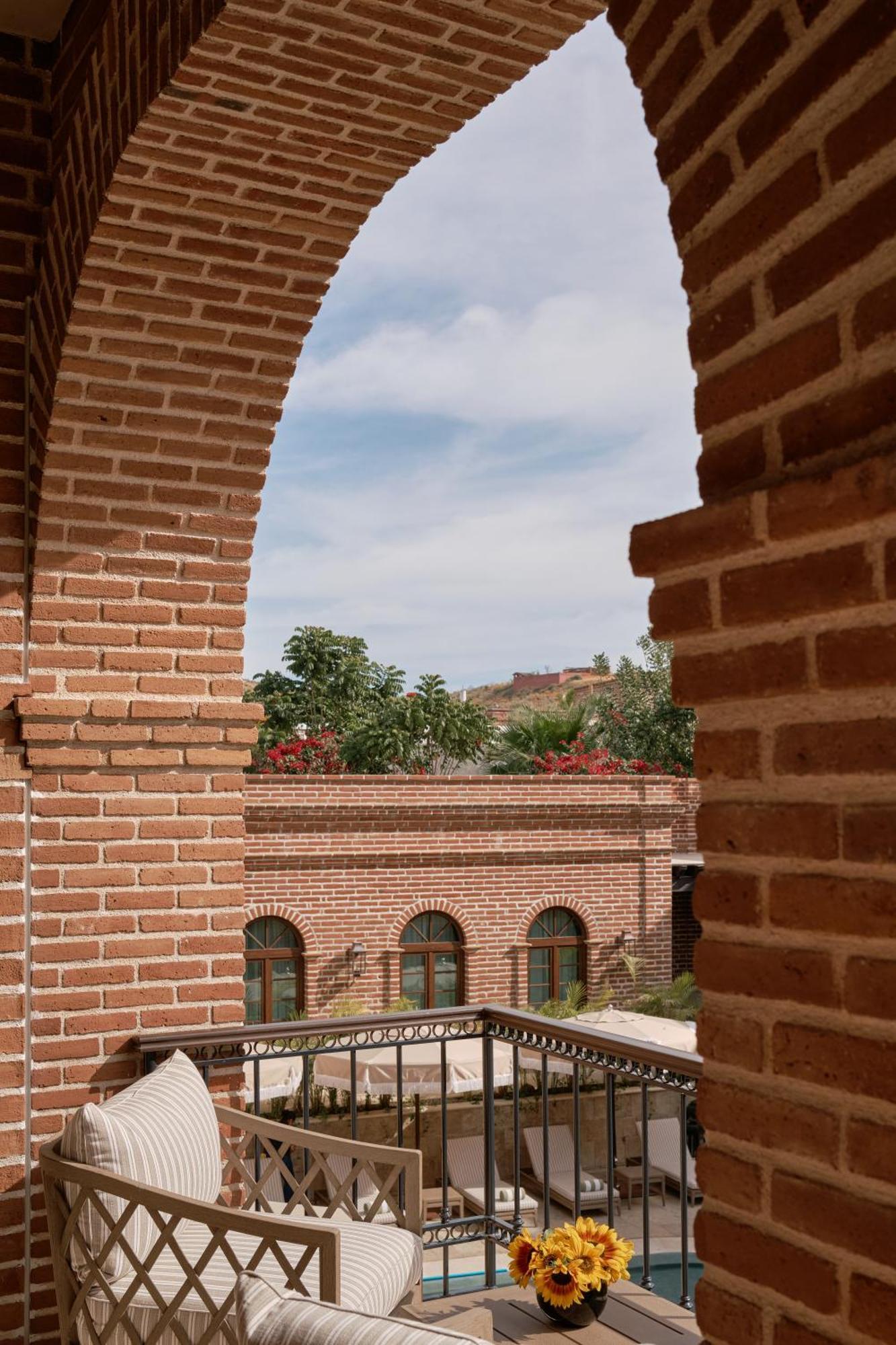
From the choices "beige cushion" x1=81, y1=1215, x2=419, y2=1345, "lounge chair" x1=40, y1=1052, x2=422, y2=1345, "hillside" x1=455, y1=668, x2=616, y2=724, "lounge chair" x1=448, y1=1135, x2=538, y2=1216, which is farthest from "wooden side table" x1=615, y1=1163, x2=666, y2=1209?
"hillside" x1=455, y1=668, x2=616, y2=724

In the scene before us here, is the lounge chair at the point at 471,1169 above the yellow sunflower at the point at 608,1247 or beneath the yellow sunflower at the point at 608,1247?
beneath

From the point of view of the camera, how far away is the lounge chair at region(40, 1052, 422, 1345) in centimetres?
246

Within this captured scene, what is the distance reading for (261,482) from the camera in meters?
3.63

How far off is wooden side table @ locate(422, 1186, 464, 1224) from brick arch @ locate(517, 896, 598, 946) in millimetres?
3804

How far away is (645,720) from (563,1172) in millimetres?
14262

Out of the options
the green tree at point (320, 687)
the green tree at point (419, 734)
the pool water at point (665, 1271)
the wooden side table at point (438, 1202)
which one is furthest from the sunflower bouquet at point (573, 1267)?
the green tree at point (320, 687)

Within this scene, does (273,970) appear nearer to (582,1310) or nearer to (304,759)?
(304,759)

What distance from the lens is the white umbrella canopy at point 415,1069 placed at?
1133cm

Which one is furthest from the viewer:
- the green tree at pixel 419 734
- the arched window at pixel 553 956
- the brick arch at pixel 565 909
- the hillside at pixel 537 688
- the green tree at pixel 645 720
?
the hillside at pixel 537 688

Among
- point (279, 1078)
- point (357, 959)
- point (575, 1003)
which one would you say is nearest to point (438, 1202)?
point (279, 1078)

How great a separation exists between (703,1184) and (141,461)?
2.73 m

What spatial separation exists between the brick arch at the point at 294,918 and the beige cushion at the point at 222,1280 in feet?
35.9

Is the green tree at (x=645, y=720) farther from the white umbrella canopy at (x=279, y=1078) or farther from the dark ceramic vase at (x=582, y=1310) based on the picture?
the dark ceramic vase at (x=582, y=1310)

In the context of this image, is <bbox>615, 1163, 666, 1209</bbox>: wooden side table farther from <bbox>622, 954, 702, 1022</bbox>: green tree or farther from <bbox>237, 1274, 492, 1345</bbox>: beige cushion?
<bbox>237, 1274, 492, 1345</bbox>: beige cushion
